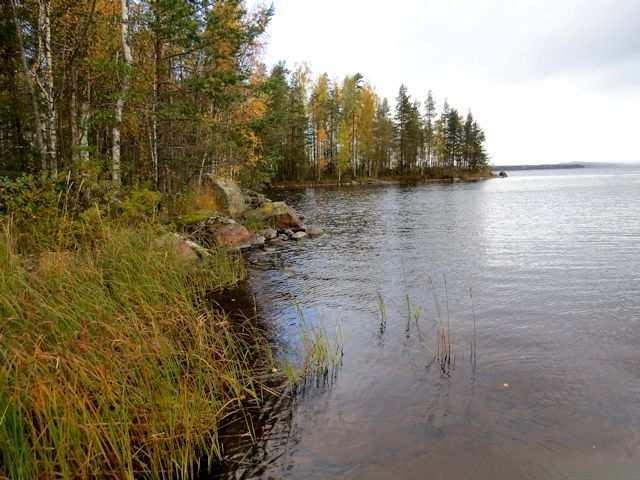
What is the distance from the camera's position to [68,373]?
3.21 meters

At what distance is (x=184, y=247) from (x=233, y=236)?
4.23 meters

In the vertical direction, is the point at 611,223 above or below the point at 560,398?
above

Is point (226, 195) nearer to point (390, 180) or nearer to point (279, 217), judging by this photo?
point (279, 217)

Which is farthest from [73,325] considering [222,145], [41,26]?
[222,145]

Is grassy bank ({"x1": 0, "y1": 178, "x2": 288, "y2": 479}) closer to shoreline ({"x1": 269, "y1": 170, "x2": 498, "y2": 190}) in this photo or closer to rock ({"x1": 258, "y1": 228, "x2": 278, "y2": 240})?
rock ({"x1": 258, "y1": 228, "x2": 278, "y2": 240})

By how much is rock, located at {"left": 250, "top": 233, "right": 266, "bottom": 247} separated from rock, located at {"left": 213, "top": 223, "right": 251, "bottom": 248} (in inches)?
7.6

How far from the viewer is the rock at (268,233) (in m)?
16.3

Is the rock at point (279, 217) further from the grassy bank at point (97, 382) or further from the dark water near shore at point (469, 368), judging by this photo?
the grassy bank at point (97, 382)

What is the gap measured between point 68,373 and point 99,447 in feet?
2.28

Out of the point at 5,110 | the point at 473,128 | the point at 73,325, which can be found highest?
the point at 473,128

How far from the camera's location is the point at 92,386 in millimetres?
3080

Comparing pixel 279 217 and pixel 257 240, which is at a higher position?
pixel 279 217

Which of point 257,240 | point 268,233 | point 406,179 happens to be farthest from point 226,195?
point 406,179

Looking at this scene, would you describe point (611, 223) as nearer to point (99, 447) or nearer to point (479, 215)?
point (479, 215)
